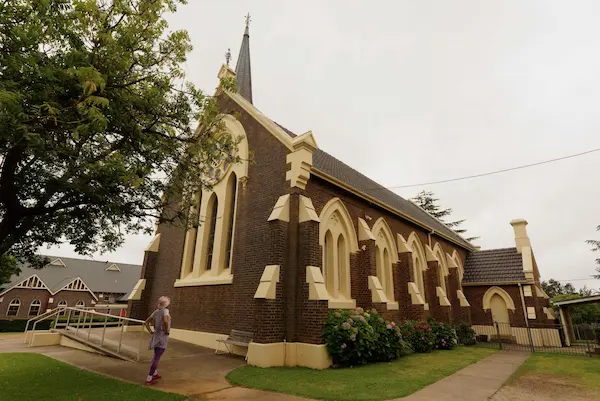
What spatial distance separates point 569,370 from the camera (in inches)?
383

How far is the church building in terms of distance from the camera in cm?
957

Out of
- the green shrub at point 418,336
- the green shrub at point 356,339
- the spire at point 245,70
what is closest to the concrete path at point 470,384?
the green shrub at point 356,339

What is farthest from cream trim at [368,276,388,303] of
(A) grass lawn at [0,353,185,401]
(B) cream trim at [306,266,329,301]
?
(A) grass lawn at [0,353,185,401]

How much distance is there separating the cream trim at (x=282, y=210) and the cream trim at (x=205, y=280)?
292cm

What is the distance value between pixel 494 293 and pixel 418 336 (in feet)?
37.6

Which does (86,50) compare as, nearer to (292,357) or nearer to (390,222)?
(292,357)

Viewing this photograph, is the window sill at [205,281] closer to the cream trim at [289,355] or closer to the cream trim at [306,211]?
the cream trim at [289,355]

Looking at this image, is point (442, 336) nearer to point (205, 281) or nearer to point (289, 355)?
point (289, 355)

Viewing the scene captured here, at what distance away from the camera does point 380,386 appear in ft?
22.2

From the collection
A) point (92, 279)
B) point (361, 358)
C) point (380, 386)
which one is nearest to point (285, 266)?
point (361, 358)

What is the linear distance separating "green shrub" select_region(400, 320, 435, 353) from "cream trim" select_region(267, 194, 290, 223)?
7.08 meters

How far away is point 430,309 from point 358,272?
742cm

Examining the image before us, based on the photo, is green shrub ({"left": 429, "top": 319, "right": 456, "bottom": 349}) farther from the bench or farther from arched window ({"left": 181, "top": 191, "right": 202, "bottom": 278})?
arched window ({"left": 181, "top": 191, "right": 202, "bottom": 278})

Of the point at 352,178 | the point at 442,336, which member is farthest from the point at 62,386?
the point at 352,178
